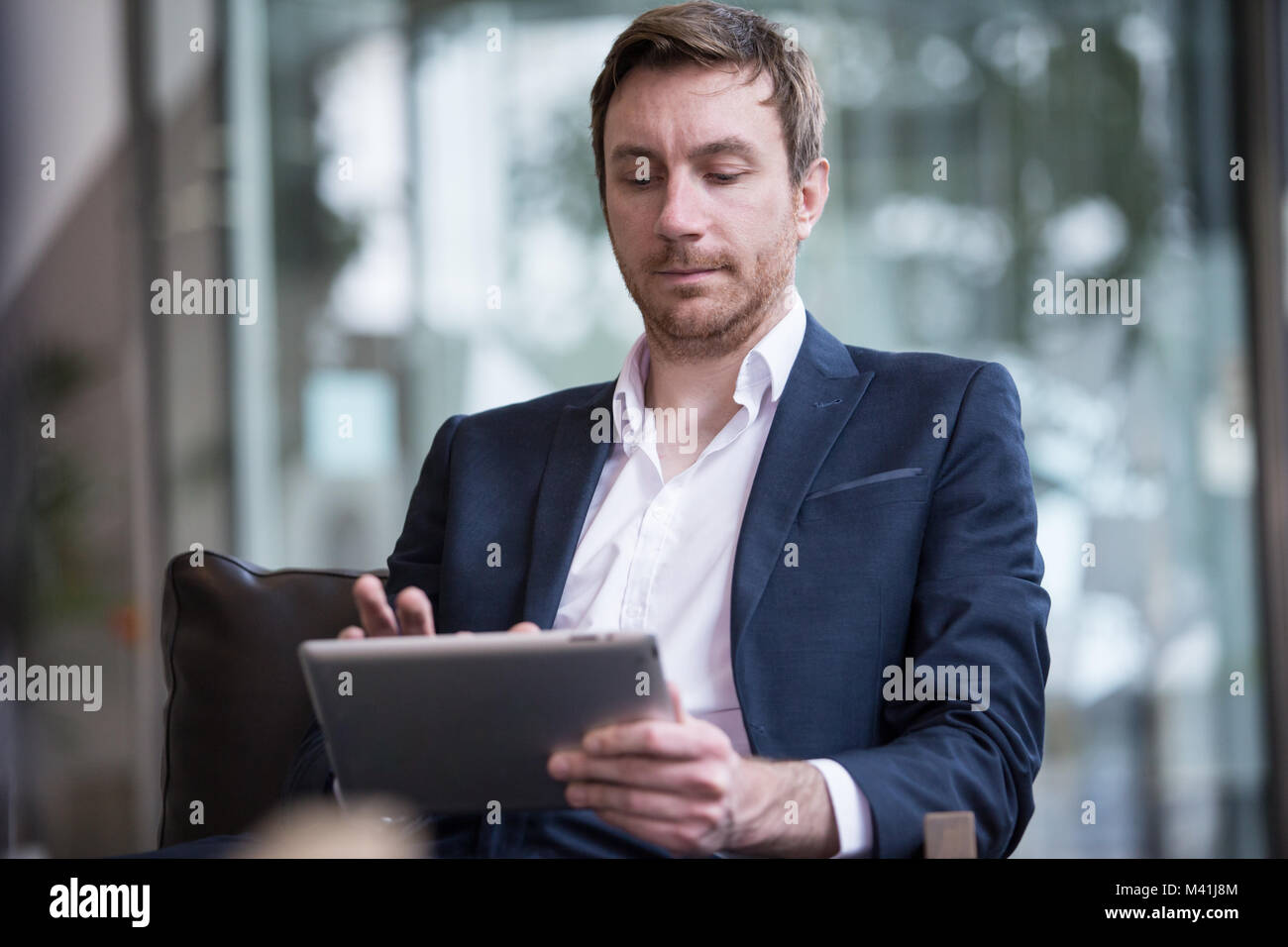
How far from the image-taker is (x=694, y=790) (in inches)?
48.9

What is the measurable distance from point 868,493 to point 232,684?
3.19 ft

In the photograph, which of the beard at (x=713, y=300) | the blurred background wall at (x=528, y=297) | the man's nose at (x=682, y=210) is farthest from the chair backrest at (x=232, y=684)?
the blurred background wall at (x=528, y=297)

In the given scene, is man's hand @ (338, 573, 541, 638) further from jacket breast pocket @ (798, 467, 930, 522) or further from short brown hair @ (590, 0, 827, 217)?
short brown hair @ (590, 0, 827, 217)

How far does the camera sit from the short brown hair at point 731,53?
1.82m

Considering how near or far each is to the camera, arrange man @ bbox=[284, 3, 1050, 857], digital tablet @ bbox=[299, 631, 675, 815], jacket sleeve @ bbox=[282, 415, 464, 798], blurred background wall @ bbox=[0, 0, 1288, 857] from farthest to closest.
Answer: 1. blurred background wall @ bbox=[0, 0, 1288, 857]
2. jacket sleeve @ bbox=[282, 415, 464, 798]
3. man @ bbox=[284, 3, 1050, 857]
4. digital tablet @ bbox=[299, 631, 675, 815]

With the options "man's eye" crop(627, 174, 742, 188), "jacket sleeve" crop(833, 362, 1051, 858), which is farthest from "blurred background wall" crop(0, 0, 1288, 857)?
"jacket sleeve" crop(833, 362, 1051, 858)

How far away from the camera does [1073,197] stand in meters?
3.80

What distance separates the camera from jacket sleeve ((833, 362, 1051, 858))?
53.8 inches

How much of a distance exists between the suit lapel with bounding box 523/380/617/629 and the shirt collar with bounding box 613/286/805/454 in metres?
0.03

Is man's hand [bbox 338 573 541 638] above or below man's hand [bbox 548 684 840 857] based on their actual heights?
above

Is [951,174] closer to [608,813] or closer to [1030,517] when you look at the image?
[1030,517]

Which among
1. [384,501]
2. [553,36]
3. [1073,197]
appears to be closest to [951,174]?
[1073,197]

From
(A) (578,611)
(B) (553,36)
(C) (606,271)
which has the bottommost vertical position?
(A) (578,611)

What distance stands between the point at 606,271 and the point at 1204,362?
1875 millimetres
